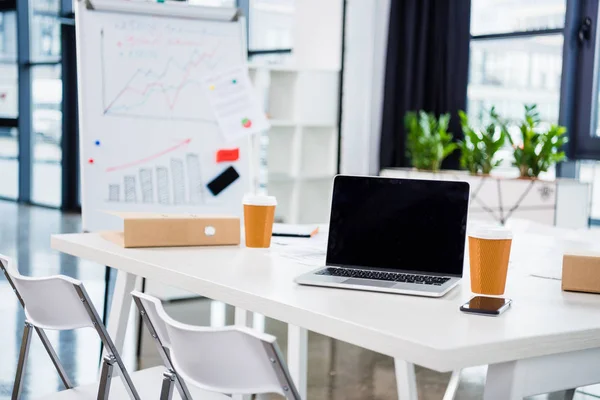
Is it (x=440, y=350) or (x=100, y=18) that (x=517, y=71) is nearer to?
(x=100, y=18)

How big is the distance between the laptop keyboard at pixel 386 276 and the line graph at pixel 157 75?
7.22ft

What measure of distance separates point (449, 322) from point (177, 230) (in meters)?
1.04

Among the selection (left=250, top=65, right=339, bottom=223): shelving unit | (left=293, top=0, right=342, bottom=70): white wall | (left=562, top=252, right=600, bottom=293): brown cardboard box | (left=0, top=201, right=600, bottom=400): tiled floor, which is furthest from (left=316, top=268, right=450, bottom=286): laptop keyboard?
(left=293, top=0, right=342, bottom=70): white wall

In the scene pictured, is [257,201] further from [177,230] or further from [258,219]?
[177,230]

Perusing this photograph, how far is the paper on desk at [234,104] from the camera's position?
161 inches

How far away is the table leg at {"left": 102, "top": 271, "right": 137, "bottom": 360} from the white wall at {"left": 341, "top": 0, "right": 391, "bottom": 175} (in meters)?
3.65

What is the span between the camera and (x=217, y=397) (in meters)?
1.91

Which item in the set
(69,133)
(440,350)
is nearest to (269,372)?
(440,350)

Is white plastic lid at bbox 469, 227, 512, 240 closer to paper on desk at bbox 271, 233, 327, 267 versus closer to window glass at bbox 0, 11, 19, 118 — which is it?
paper on desk at bbox 271, 233, 327, 267

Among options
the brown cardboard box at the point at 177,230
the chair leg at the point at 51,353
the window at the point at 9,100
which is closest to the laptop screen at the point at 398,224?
the brown cardboard box at the point at 177,230

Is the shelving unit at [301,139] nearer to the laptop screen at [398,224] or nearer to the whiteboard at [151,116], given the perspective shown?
the whiteboard at [151,116]

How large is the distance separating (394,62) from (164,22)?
8.14 ft

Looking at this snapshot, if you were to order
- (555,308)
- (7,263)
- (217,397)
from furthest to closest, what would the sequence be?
(7,263) → (217,397) → (555,308)

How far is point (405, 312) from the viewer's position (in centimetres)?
159
